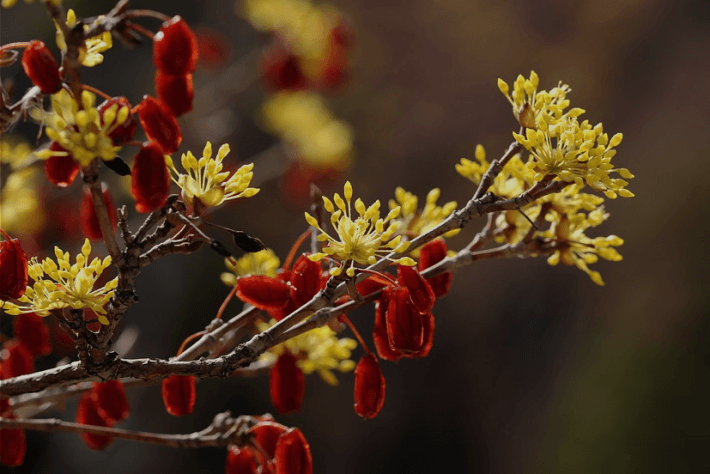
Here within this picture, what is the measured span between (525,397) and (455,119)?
962 mm

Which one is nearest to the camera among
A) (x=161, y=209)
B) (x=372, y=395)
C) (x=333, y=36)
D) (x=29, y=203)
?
(x=161, y=209)

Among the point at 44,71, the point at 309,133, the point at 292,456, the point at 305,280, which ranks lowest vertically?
the point at 292,456

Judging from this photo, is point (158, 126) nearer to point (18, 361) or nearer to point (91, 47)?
point (91, 47)

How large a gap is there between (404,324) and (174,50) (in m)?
0.25

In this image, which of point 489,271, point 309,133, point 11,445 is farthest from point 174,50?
point 489,271

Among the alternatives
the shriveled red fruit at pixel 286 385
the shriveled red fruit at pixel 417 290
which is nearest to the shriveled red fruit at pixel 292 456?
the shriveled red fruit at pixel 286 385

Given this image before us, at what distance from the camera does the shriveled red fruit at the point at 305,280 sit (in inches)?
20.5

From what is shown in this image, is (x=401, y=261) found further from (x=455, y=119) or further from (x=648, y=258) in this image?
(x=455, y=119)

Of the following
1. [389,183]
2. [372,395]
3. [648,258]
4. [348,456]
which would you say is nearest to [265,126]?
[389,183]

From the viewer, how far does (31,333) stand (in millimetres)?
644

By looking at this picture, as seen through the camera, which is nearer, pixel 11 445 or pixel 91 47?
pixel 91 47

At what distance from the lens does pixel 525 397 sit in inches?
88.1

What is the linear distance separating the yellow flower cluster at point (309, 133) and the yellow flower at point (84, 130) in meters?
1.34

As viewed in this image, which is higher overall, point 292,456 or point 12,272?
point 12,272
